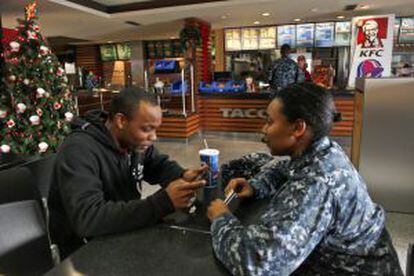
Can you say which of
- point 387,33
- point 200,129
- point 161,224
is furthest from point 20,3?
point 387,33

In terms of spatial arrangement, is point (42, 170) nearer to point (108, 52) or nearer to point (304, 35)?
point (304, 35)

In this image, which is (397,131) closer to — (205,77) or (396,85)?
(396,85)

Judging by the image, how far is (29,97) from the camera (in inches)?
140

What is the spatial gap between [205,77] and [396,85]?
16.6ft

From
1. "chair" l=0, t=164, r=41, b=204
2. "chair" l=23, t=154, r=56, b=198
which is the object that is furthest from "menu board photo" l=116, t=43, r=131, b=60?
"chair" l=0, t=164, r=41, b=204

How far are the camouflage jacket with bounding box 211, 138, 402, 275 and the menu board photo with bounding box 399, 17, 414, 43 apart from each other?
8657 mm

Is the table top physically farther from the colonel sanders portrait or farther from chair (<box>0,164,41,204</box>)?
the colonel sanders portrait

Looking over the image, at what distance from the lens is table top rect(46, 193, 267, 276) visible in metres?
0.92

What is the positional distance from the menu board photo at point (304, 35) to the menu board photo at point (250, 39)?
108 cm

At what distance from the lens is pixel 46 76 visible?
12.0 feet

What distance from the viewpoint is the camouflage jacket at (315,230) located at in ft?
2.81

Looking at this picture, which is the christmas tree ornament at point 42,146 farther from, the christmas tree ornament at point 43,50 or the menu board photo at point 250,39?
the menu board photo at point 250,39

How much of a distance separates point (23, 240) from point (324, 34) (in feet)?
27.7

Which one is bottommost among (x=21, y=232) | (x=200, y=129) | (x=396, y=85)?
(x=200, y=129)
